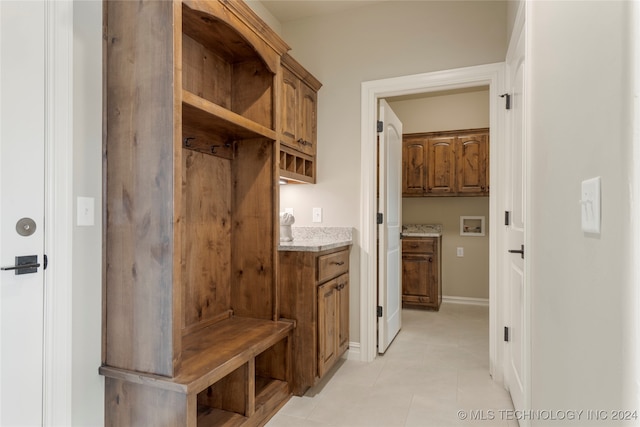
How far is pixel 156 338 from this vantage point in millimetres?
1468

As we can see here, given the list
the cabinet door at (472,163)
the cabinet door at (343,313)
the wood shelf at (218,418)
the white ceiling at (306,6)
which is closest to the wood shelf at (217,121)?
the cabinet door at (343,313)

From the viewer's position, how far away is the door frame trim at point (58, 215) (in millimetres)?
1378

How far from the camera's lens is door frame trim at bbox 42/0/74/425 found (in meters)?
1.38

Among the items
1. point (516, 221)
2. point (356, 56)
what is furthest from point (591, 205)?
point (356, 56)

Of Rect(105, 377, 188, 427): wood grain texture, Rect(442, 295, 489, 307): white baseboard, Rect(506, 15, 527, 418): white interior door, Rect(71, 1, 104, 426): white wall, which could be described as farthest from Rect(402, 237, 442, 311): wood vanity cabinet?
Rect(71, 1, 104, 426): white wall

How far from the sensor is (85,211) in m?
1.50

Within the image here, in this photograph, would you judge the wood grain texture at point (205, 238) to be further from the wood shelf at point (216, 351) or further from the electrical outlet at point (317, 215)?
the electrical outlet at point (317, 215)

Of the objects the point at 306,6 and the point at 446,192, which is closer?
the point at 306,6

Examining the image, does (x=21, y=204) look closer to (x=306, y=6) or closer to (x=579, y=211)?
(x=579, y=211)

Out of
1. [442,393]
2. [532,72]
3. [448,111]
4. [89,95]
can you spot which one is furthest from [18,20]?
[448,111]

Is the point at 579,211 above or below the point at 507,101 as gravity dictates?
below

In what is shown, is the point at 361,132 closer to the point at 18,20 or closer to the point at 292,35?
the point at 292,35

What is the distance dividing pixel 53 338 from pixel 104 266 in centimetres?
33

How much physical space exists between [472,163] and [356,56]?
228cm
